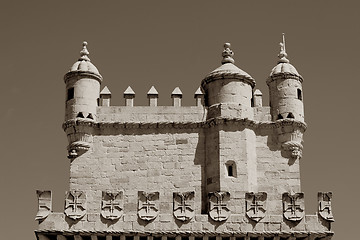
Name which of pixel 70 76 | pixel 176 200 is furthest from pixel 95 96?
pixel 176 200

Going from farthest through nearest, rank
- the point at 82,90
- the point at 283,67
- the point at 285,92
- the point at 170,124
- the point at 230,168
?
1. the point at 283,67
2. the point at 285,92
3. the point at 82,90
4. the point at 170,124
5. the point at 230,168

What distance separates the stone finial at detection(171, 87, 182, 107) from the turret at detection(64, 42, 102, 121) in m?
3.39

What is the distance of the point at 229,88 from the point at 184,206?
7.14 metres

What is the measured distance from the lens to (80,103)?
46312 mm

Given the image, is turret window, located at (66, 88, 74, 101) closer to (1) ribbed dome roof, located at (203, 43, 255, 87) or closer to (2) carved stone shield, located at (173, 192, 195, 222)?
(1) ribbed dome roof, located at (203, 43, 255, 87)

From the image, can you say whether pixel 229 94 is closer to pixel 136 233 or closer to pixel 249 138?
pixel 249 138

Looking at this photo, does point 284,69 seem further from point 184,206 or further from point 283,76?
point 184,206

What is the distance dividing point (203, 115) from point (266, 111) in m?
2.88

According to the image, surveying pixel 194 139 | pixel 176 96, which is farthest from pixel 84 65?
pixel 194 139

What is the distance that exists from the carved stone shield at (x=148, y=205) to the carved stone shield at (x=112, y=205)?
75 cm

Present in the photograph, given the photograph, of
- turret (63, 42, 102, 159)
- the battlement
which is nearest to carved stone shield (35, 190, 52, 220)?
the battlement

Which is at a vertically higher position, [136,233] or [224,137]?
[224,137]

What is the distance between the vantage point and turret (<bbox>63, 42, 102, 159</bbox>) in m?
Answer: 45.9

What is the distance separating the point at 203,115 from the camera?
4631cm
